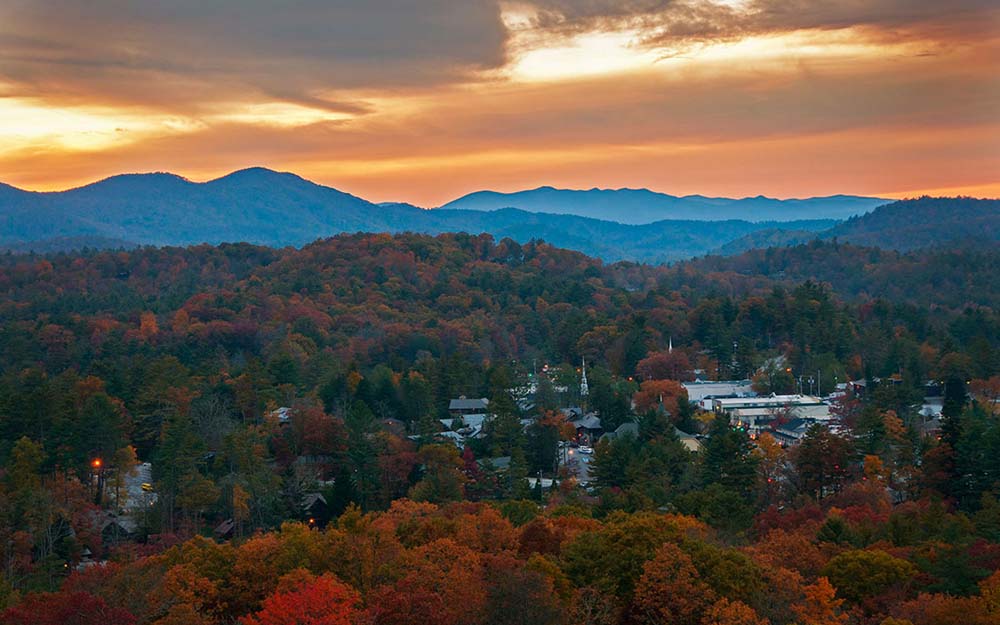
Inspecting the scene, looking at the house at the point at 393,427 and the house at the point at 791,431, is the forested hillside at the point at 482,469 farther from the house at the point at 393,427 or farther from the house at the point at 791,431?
the house at the point at 791,431

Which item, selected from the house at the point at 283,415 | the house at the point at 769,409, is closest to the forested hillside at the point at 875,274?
the house at the point at 769,409

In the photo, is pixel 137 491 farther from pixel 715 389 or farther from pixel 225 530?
pixel 715 389

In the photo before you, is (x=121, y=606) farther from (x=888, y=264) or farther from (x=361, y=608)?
(x=888, y=264)

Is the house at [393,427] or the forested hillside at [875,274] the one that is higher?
the forested hillside at [875,274]

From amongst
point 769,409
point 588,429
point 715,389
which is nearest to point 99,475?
point 588,429

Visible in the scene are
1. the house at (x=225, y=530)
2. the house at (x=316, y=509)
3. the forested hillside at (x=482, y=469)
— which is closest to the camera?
the forested hillside at (x=482, y=469)

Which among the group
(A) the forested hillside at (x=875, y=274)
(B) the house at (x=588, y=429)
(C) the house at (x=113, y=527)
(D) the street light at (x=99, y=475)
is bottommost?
(B) the house at (x=588, y=429)
